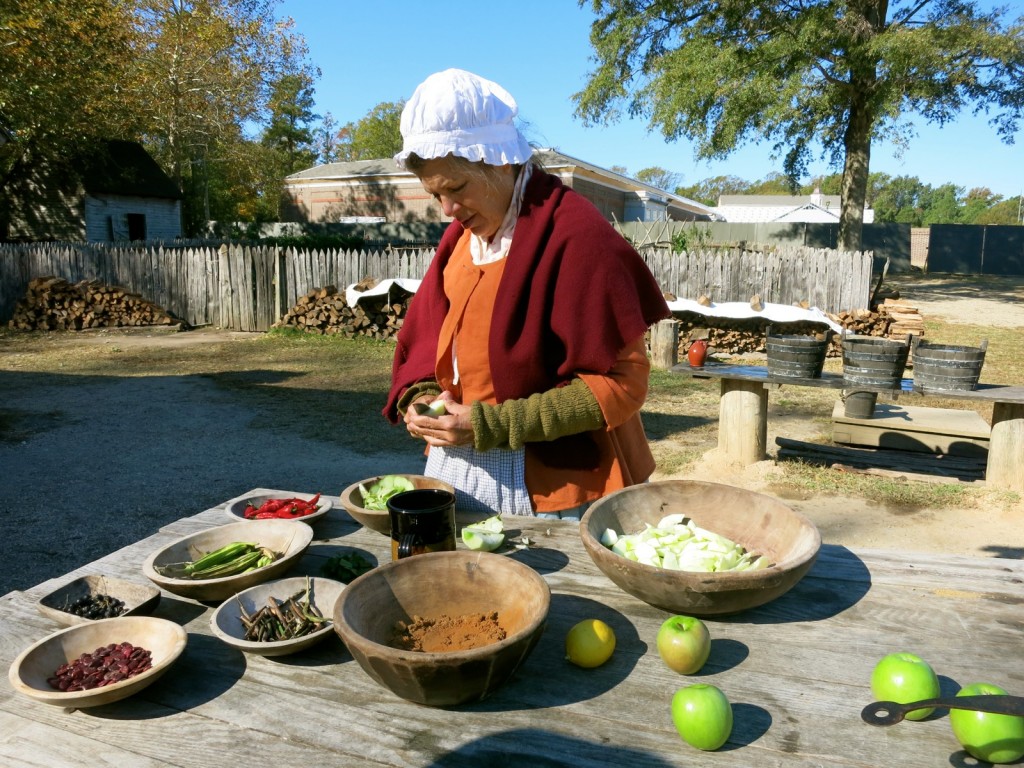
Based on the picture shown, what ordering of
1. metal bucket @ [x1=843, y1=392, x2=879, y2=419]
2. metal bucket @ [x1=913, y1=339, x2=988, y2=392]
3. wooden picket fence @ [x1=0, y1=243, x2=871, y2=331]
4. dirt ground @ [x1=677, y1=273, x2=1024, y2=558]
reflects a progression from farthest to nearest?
1. wooden picket fence @ [x1=0, y1=243, x2=871, y2=331]
2. metal bucket @ [x1=843, y1=392, x2=879, y2=419]
3. metal bucket @ [x1=913, y1=339, x2=988, y2=392]
4. dirt ground @ [x1=677, y1=273, x2=1024, y2=558]

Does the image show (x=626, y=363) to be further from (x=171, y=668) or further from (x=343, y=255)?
(x=343, y=255)

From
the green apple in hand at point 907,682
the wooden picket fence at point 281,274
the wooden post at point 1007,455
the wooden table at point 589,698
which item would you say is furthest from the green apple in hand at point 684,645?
the wooden picket fence at point 281,274

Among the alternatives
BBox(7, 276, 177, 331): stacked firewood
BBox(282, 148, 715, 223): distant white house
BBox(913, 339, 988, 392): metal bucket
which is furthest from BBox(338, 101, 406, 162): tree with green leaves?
BBox(913, 339, 988, 392): metal bucket

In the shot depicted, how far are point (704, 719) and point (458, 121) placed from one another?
4.39ft

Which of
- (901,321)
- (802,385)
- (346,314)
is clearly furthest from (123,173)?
(802,385)

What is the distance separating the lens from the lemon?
130 cm

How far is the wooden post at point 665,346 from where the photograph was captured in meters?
9.85

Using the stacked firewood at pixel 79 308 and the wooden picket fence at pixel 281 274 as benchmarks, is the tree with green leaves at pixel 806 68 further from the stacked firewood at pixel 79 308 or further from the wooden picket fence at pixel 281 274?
the stacked firewood at pixel 79 308

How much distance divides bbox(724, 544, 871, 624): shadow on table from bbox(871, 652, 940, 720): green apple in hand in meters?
0.29

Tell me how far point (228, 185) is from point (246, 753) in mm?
39940

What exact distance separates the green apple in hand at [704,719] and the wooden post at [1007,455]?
17.2 ft

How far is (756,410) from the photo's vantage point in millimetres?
5918

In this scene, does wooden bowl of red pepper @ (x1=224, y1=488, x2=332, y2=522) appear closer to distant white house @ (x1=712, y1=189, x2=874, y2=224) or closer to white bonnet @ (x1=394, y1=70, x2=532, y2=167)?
white bonnet @ (x1=394, y1=70, x2=532, y2=167)

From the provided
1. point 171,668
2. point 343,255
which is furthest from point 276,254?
point 171,668
